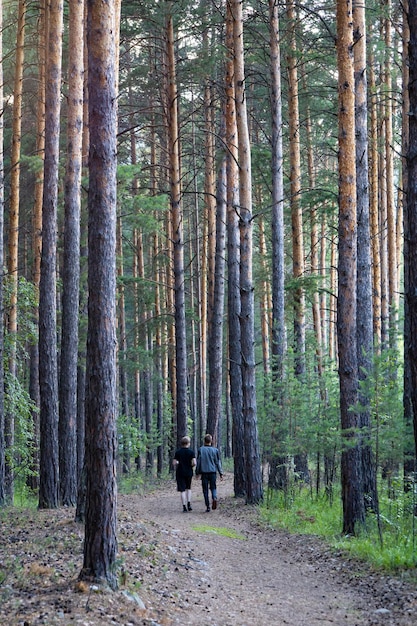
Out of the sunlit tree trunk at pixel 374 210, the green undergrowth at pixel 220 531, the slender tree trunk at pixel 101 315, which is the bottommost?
the green undergrowth at pixel 220 531

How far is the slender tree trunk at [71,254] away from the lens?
12.8 metres

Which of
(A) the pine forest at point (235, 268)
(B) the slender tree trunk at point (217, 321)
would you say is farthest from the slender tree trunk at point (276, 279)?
(B) the slender tree trunk at point (217, 321)

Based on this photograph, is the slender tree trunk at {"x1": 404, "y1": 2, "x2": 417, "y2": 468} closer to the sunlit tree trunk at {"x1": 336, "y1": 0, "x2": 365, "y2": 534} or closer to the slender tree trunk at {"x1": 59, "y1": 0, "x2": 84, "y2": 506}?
the sunlit tree trunk at {"x1": 336, "y1": 0, "x2": 365, "y2": 534}

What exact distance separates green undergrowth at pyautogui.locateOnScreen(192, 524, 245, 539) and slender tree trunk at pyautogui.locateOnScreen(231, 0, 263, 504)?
239 centimetres

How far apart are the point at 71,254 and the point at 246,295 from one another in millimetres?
4016

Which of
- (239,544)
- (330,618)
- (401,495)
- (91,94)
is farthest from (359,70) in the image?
(330,618)

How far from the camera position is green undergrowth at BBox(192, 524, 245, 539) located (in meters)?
11.5

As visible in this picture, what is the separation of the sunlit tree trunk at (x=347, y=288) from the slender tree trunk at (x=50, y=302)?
18.3ft

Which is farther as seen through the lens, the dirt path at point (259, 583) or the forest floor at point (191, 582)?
the dirt path at point (259, 583)

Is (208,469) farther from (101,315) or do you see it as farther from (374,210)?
(374,210)

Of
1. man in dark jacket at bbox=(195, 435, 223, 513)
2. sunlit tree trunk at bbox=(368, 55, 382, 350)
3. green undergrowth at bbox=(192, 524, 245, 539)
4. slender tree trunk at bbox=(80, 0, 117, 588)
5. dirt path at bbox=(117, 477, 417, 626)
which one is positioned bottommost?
green undergrowth at bbox=(192, 524, 245, 539)

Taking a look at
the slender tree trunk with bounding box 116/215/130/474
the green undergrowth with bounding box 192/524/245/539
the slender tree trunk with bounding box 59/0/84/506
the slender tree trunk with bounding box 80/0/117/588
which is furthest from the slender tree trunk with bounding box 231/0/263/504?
the slender tree trunk with bounding box 80/0/117/588

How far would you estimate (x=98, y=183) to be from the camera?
7199 millimetres

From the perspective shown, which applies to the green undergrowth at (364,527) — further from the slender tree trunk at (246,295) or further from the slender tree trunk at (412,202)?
the slender tree trunk at (412,202)
